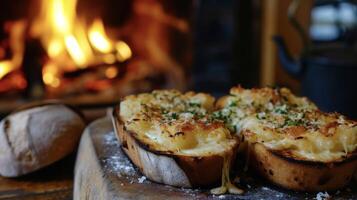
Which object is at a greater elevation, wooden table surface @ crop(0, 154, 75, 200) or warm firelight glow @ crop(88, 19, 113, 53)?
warm firelight glow @ crop(88, 19, 113, 53)

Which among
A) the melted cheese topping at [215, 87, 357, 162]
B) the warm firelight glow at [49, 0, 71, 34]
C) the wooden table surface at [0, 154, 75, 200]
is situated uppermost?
the warm firelight glow at [49, 0, 71, 34]

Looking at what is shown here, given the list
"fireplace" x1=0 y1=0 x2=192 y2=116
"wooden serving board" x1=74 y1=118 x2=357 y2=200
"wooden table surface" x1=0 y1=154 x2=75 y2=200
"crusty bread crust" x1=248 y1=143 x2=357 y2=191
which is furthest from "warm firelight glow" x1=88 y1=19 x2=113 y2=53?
"crusty bread crust" x1=248 y1=143 x2=357 y2=191

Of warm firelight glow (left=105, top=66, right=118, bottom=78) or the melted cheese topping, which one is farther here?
warm firelight glow (left=105, top=66, right=118, bottom=78)

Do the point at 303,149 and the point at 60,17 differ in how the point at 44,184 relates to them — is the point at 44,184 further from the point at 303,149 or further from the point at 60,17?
the point at 60,17

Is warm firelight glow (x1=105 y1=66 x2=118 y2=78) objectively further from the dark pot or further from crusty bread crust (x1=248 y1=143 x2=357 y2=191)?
crusty bread crust (x1=248 y1=143 x2=357 y2=191)

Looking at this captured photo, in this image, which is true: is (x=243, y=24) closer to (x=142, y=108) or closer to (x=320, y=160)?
(x=142, y=108)

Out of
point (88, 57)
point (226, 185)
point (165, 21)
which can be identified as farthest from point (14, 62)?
point (226, 185)

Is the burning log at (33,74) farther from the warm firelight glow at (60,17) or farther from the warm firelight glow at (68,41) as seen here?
the warm firelight glow at (60,17)
